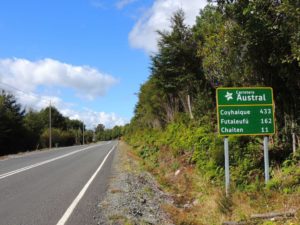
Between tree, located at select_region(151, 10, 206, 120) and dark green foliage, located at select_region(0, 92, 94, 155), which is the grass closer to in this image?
tree, located at select_region(151, 10, 206, 120)

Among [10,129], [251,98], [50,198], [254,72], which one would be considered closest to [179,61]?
[254,72]

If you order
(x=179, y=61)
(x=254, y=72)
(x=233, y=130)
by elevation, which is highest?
(x=179, y=61)

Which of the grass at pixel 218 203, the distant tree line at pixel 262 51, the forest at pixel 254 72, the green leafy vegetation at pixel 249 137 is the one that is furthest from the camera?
the forest at pixel 254 72

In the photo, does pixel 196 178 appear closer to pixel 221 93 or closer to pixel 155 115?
pixel 221 93

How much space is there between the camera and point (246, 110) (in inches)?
447

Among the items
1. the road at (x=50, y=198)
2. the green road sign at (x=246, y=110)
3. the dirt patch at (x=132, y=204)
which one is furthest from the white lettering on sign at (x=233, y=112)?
the road at (x=50, y=198)

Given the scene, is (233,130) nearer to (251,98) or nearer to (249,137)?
(251,98)

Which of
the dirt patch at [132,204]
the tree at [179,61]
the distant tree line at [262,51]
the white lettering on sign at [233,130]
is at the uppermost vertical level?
the tree at [179,61]

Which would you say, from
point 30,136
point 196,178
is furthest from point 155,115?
point 30,136

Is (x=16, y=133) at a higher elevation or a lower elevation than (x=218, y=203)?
higher

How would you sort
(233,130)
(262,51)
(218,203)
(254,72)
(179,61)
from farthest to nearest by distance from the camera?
(179,61)
(254,72)
(262,51)
(233,130)
(218,203)

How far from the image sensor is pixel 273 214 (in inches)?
310

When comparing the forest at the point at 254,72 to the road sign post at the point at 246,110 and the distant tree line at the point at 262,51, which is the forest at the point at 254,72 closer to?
the distant tree line at the point at 262,51

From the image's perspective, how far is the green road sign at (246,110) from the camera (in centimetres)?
1130
